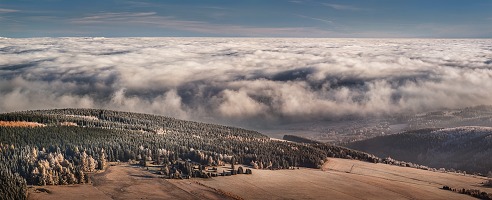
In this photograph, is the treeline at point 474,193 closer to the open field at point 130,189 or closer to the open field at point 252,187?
the open field at point 252,187

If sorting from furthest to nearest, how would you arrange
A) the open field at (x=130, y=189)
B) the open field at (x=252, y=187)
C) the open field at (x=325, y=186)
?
the open field at (x=325, y=186)
the open field at (x=252, y=187)
the open field at (x=130, y=189)

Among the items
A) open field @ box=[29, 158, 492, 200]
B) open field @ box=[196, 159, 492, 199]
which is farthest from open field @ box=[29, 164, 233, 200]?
open field @ box=[196, 159, 492, 199]

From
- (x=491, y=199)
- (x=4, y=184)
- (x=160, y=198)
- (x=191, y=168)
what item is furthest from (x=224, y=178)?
(x=491, y=199)

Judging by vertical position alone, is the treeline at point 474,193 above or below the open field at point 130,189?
below

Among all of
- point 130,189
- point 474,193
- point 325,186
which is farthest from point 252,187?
point 474,193

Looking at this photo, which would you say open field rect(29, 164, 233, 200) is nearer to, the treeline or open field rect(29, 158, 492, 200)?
open field rect(29, 158, 492, 200)

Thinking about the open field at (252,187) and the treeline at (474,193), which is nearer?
the open field at (252,187)

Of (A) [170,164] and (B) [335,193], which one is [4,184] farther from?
(B) [335,193]

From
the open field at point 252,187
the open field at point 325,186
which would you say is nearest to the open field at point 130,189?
the open field at point 252,187
